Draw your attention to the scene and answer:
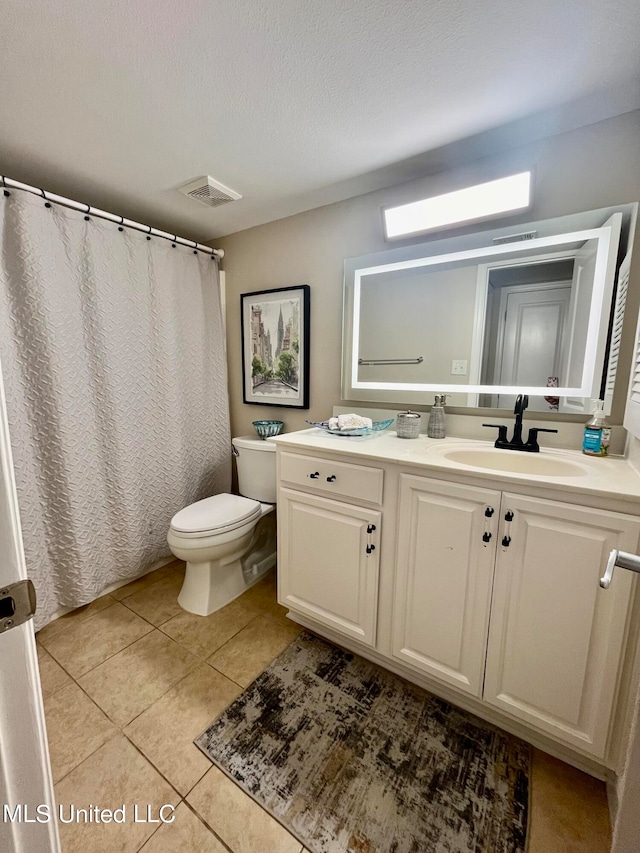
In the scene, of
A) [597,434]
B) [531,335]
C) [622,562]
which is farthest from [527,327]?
[622,562]

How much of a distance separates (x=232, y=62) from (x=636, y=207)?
1.40 meters

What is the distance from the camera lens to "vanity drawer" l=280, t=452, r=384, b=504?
1295mm

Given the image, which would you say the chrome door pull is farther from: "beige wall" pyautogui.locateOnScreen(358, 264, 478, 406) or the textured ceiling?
the textured ceiling

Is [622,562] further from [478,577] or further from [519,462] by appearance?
[519,462]

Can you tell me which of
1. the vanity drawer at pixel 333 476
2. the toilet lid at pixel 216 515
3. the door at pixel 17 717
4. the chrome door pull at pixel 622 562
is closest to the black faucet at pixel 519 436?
the vanity drawer at pixel 333 476

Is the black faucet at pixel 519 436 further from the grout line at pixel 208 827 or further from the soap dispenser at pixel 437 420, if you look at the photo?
the grout line at pixel 208 827

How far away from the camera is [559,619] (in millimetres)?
989

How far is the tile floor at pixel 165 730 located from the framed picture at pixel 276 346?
120cm

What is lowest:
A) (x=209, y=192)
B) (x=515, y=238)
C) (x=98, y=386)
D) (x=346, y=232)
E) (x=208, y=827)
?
(x=208, y=827)

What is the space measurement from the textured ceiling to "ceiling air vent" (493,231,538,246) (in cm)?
34

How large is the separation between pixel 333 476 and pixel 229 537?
2.32ft

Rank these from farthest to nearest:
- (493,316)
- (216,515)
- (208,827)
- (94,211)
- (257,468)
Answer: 1. (257,468)
2. (216,515)
3. (94,211)
4. (493,316)
5. (208,827)

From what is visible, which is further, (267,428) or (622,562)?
(267,428)

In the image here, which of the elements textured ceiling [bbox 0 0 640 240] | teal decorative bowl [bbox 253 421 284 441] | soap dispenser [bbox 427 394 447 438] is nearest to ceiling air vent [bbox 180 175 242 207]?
textured ceiling [bbox 0 0 640 240]
